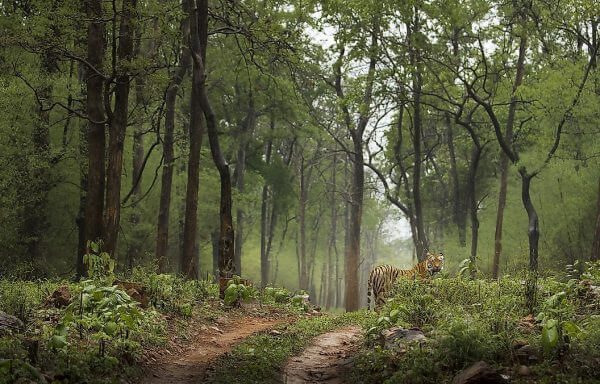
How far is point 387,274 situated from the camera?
18781mm

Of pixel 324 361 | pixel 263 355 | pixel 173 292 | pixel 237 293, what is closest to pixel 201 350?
pixel 263 355

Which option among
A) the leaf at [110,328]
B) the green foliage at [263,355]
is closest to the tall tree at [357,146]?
the green foliage at [263,355]

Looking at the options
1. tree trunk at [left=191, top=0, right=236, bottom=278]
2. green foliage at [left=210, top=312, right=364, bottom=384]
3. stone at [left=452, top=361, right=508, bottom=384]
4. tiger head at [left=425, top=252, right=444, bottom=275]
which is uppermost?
tree trunk at [left=191, top=0, right=236, bottom=278]

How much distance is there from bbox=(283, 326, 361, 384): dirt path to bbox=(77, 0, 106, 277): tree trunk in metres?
7.33

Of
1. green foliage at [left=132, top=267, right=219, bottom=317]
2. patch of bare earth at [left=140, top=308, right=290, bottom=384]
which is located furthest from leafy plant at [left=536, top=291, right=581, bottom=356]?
green foliage at [left=132, top=267, right=219, bottom=317]

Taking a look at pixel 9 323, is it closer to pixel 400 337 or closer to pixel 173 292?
pixel 173 292

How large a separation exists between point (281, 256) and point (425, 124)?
31.6 meters

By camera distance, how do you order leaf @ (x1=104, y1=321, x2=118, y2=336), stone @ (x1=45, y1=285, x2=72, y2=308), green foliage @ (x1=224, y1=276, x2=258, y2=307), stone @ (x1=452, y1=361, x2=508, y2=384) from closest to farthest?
1. stone @ (x1=452, y1=361, x2=508, y2=384)
2. leaf @ (x1=104, y1=321, x2=118, y2=336)
3. stone @ (x1=45, y1=285, x2=72, y2=308)
4. green foliage @ (x1=224, y1=276, x2=258, y2=307)

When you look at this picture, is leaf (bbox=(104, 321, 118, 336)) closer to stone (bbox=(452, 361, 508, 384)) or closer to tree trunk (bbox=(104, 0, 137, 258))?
stone (bbox=(452, 361, 508, 384))

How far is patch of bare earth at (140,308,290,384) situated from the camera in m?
9.55

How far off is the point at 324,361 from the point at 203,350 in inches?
84.1

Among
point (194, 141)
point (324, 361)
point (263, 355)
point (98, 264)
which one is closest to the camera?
point (263, 355)

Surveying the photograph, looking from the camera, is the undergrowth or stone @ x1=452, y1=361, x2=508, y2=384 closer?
stone @ x1=452, y1=361, x2=508, y2=384

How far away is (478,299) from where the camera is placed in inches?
479
